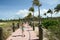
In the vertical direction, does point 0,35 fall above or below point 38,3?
below

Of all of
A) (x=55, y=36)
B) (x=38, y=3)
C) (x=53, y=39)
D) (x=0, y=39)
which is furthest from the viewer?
(x=38, y=3)

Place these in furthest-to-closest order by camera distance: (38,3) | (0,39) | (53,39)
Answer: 1. (38,3)
2. (53,39)
3. (0,39)

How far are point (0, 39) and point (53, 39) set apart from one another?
276 inches

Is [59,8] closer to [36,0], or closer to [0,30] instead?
[36,0]

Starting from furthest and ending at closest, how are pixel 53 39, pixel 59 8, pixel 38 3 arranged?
pixel 59 8 → pixel 38 3 → pixel 53 39

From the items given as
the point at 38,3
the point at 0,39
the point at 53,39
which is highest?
the point at 38,3

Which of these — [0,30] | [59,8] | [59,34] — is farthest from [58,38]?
[59,8]

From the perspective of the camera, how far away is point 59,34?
12492 mm

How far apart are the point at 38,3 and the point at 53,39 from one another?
37.0 meters

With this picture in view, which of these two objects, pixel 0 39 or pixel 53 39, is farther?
pixel 53 39

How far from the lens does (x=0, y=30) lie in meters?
6.12

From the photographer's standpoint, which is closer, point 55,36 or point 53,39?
point 53,39

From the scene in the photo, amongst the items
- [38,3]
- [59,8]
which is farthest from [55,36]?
[59,8]

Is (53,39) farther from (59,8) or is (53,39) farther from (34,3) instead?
(59,8)
